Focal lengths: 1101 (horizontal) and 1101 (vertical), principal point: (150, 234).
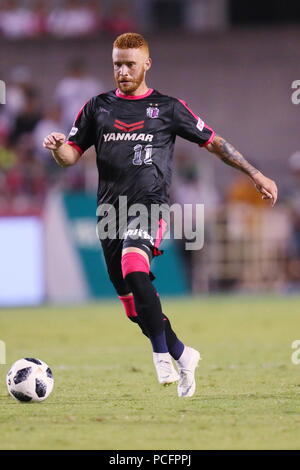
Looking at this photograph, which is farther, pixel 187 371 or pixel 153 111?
pixel 153 111

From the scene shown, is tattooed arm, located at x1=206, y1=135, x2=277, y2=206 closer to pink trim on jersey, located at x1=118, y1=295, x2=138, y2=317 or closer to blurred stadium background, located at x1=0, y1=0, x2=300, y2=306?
pink trim on jersey, located at x1=118, y1=295, x2=138, y2=317

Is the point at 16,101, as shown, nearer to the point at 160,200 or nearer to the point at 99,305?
the point at 99,305

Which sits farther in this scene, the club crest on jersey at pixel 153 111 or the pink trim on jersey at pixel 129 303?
the pink trim on jersey at pixel 129 303

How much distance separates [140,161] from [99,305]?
933 centimetres

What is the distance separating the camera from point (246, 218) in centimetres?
1917

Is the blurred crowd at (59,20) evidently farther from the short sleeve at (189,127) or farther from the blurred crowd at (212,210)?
the short sleeve at (189,127)

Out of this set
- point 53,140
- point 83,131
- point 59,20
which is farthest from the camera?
point 59,20

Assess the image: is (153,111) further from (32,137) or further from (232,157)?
(32,137)

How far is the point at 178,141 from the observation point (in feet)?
71.4

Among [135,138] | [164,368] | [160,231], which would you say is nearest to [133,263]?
[160,231]

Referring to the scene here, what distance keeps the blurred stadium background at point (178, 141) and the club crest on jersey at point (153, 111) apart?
875cm

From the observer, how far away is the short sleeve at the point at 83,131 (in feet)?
25.5

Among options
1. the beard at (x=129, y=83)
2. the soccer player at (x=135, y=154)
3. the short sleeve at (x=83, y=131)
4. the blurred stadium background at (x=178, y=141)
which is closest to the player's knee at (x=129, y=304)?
the soccer player at (x=135, y=154)

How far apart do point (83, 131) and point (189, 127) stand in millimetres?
755
